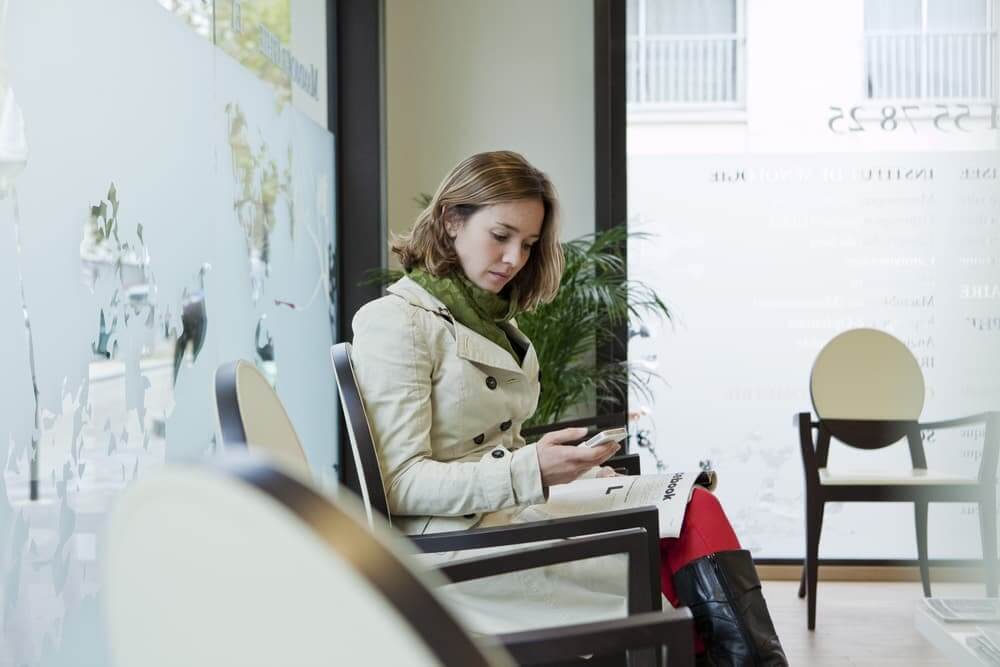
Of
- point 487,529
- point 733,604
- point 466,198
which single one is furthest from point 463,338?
point 733,604

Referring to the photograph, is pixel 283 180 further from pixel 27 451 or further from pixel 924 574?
pixel 924 574

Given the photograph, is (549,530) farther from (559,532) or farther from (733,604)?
(733,604)

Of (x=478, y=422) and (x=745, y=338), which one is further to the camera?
(x=745, y=338)

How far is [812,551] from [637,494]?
6.35 ft

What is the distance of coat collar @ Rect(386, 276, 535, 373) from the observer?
1.89 meters

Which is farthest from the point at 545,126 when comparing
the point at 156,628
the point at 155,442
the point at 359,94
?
the point at 156,628

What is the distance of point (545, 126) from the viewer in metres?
4.46

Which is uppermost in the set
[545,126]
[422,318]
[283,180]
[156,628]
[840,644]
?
[545,126]

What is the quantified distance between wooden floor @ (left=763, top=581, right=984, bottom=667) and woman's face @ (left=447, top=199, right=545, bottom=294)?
4.88 feet

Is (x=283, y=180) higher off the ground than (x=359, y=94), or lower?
lower

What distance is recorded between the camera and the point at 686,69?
4516 mm

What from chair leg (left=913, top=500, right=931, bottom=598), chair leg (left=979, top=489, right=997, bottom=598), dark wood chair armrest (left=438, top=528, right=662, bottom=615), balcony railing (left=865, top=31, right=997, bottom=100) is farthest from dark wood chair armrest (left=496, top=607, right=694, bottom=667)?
balcony railing (left=865, top=31, right=997, bottom=100)

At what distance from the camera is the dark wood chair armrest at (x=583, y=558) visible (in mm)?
1358

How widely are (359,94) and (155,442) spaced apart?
237 cm
